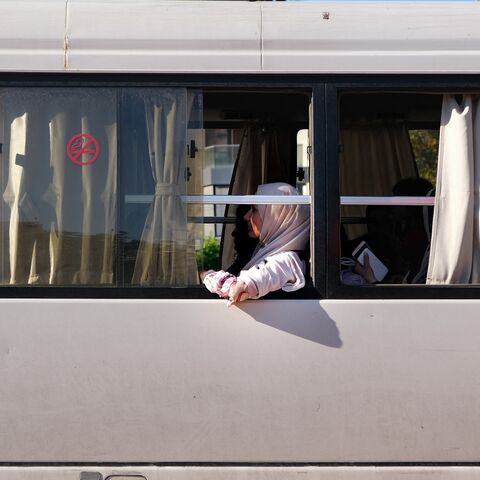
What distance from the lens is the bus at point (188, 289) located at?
3986mm

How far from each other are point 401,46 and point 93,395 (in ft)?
7.44

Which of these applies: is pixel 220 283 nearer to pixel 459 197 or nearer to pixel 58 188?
pixel 58 188

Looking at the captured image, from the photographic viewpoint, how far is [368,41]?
13.3 ft

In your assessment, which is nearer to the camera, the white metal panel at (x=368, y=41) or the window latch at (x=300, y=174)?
the white metal panel at (x=368, y=41)

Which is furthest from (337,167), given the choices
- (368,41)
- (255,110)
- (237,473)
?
(237,473)

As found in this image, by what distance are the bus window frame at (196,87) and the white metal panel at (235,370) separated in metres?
0.06

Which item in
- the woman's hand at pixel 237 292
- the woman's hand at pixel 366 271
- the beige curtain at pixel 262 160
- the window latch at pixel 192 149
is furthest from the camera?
the beige curtain at pixel 262 160

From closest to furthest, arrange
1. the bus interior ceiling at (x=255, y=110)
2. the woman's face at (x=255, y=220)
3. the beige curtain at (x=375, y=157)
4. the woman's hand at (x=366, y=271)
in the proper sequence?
the woman's face at (x=255, y=220)
the woman's hand at (x=366, y=271)
the bus interior ceiling at (x=255, y=110)
the beige curtain at (x=375, y=157)

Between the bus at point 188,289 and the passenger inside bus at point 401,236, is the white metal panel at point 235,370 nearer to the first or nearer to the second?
the bus at point 188,289

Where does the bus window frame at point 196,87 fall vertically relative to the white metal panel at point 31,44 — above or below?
below

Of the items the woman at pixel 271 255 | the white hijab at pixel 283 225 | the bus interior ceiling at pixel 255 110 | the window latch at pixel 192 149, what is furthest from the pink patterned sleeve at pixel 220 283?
the bus interior ceiling at pixel 255 110

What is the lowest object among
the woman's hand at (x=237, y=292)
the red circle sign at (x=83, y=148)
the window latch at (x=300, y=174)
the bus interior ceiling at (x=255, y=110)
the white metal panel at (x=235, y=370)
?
the white metal panel at (x=235, y=370)

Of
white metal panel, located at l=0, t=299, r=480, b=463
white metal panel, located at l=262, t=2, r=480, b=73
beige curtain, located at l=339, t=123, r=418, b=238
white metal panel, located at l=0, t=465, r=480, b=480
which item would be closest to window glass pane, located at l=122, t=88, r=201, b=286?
white metal panel, located at l=0, t=299, r=480, b=463

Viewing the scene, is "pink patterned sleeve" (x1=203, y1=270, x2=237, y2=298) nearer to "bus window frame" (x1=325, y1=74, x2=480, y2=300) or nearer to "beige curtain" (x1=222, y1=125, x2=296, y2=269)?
"bus window frame" (x1=325, y1=74, x2=480, y2=300)
